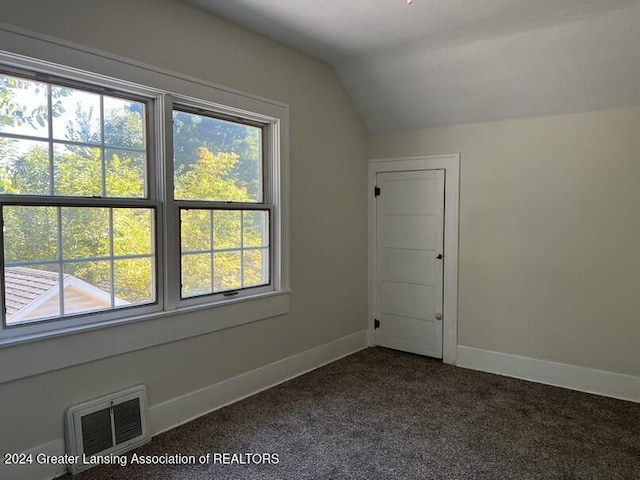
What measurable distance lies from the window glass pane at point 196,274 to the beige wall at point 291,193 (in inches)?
12.5

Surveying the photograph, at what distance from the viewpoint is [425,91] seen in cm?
373

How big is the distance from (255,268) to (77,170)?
4.63 feet

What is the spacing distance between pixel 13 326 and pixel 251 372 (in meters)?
1.58

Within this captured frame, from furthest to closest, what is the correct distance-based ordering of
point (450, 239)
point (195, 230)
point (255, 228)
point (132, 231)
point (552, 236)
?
point (450, 239) → point (552, 236) → point (255, 228) → point (195, 230) → point (132, 231)

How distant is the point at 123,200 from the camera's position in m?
2.54

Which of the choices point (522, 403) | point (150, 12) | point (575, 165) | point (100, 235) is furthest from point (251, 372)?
point (575, 165)

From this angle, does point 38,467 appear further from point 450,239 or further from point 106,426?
point 450,239

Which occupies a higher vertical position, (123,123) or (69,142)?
(123,123)

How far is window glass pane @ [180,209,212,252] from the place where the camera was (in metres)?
2.86

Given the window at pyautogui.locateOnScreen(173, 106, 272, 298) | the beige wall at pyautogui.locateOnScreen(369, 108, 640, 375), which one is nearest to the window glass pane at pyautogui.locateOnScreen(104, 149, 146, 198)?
the window at pyautogui.locateOnScreen(173, 106, 272, 298)

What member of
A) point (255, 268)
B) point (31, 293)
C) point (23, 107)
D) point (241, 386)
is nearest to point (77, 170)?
point (23, 107)

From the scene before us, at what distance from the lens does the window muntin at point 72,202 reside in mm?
2158

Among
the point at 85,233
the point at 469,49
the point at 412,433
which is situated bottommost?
the point at 412,433

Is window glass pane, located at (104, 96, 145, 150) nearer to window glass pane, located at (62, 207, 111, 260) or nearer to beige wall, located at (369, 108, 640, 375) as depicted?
window glass pane, located at (62, 207, 111, 260)
